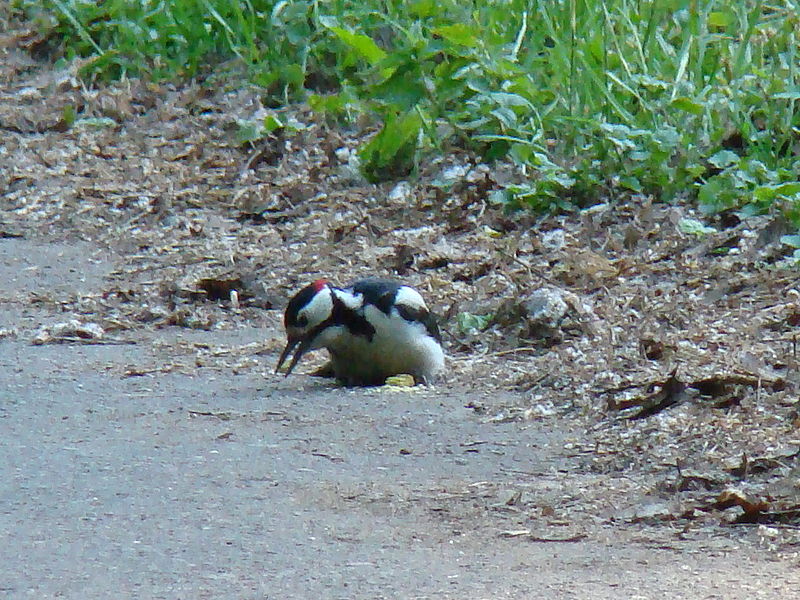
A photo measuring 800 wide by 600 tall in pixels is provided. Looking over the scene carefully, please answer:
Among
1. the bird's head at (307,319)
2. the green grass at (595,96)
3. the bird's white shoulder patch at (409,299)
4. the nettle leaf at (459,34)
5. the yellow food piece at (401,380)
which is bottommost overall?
the yellow food piece at (401,380)

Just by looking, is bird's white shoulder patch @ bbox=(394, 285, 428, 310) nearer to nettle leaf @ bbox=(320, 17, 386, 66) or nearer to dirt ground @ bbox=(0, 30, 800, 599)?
dirt ground @ bbox=(0, 30, 800, 599)

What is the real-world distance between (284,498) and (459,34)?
4021mm

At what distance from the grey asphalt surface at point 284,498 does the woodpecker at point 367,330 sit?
0.16m

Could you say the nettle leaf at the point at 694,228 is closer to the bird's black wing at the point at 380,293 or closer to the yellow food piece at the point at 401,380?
the bird's black wing at the point at 380,293

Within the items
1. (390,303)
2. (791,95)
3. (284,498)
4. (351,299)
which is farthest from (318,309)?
(791,95)

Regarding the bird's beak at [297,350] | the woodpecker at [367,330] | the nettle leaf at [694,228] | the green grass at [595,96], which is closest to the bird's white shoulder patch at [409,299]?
the woodpecker at [367,330]

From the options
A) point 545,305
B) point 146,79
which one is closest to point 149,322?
point 545,305

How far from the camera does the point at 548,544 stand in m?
3.95

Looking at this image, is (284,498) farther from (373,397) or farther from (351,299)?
(351,299)

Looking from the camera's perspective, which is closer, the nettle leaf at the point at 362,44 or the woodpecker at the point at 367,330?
the woodpecker at the point at 367,330

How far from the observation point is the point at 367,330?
6137mm

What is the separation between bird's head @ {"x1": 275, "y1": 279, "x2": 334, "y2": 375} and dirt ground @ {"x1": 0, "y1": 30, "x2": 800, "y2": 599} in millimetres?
156

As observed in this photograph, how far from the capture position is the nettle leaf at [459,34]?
7.92m

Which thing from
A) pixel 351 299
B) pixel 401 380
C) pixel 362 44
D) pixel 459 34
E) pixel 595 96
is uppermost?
pixel 459 34
